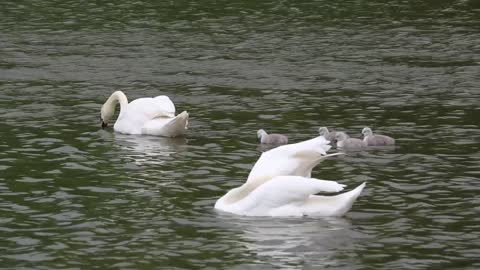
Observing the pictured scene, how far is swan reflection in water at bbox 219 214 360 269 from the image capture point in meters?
14.4

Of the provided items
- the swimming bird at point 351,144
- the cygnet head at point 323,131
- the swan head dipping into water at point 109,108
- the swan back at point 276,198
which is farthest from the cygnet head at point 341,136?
the swan head dipping into water at point 109,108

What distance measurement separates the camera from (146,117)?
23000mm

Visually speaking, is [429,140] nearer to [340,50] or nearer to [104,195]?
[104,195]

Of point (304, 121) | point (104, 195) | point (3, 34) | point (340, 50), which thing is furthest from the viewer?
point (3, 34)

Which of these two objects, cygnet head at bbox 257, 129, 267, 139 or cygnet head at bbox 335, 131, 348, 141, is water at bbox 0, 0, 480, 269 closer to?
cygnet head at bbox 257, 129, 267, 139

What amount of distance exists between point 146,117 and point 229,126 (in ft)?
4.89

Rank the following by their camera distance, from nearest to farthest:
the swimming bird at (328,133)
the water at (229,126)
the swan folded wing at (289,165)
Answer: the water at (229,126), the swan folded wing at (289,165), the swimming bird at (328,133)

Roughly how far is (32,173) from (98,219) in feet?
10.2

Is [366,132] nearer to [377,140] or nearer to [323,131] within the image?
[377,140]

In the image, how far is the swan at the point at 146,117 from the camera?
74.2ft

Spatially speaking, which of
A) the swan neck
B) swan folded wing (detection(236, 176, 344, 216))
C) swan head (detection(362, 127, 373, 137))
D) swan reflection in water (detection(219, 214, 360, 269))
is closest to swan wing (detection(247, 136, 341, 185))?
swan folded wing (detection(236, 176, 344, 216))

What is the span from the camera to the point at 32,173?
19.2m

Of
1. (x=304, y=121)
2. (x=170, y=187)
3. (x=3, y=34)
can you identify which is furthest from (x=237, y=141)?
(x=3, y=34)

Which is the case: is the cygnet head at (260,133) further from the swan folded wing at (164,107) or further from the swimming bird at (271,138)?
the swan folded wing at (164,107)
